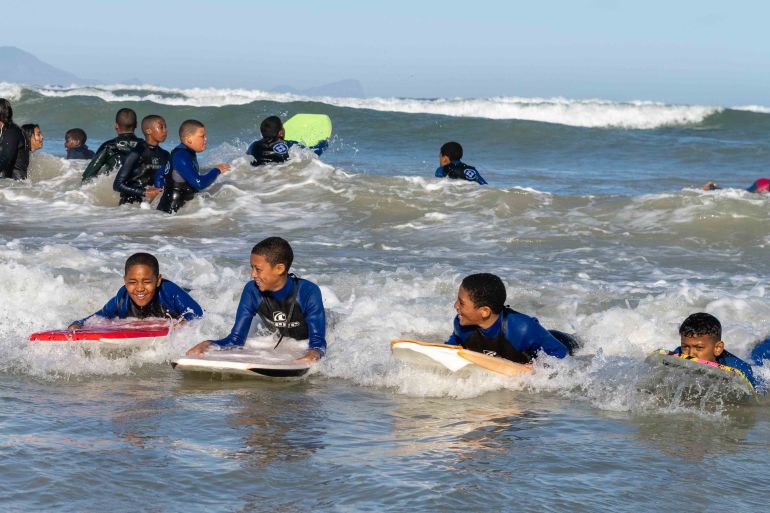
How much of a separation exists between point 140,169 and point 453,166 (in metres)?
3.98

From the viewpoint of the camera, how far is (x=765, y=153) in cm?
2348

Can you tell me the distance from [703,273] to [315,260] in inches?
141

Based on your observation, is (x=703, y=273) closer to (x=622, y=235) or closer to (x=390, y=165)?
(x=622, y=235)

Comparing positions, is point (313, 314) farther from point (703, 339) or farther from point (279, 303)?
point (703, 339)

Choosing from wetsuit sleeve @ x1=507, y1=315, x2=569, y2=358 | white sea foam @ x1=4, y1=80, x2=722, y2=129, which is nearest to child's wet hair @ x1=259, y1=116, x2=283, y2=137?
wetsuit sleeve @ x1=507, y1=315, x2=569, y2=358

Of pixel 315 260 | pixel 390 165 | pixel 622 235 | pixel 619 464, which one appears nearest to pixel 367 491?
pixel 619 464

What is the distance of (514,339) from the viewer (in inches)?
240

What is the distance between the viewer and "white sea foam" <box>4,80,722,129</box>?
32.5 meters

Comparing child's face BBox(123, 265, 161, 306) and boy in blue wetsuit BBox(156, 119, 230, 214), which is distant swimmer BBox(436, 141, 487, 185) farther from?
child's face BBox(123, 265, 161, 306)

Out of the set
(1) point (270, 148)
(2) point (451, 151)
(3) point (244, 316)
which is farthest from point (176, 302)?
(1) point (270, 148)

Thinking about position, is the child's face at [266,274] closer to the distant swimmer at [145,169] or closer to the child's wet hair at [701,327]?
the child's wet hair at [701,327]

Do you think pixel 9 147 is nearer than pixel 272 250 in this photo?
No

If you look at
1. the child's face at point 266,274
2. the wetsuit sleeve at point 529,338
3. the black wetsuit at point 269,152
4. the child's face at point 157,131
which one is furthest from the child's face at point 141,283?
the black wetsuit at point 269,152

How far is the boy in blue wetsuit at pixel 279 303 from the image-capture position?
6340mm
